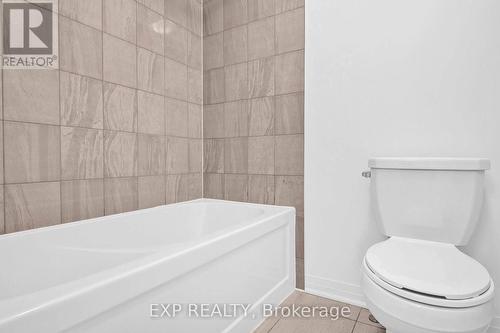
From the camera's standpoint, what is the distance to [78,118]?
139 cm

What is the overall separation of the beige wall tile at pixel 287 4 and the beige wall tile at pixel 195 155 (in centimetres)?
109

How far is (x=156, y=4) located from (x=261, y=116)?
3.22 ft

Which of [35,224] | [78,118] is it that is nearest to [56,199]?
[35,224]

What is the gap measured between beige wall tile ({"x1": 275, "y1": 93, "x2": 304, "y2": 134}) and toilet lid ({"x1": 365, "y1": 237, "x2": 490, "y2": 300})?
0.89m

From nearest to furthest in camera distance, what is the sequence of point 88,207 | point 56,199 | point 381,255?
point 381,255, point 56,199, point 88,207

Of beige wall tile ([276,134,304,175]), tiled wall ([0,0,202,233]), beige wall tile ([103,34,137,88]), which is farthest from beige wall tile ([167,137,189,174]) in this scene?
beige wall tile ([276,134,304,175])

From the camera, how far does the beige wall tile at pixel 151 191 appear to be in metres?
1.72

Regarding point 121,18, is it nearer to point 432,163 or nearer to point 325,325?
point 432,163

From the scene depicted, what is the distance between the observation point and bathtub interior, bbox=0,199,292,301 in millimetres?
1056

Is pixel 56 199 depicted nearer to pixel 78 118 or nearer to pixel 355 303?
pixel 78 118

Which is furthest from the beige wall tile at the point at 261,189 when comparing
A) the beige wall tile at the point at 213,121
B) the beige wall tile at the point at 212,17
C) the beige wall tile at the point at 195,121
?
the beige wall tile at the point at 212,17

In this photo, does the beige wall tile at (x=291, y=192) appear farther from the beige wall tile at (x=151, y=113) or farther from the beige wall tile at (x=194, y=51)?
the beige wall tile at (x=194, y=51)

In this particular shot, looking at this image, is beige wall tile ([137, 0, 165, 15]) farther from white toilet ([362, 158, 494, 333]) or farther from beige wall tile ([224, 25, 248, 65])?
white toilet ([362, 158, 494, 333])

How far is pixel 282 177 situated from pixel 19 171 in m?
1.38
